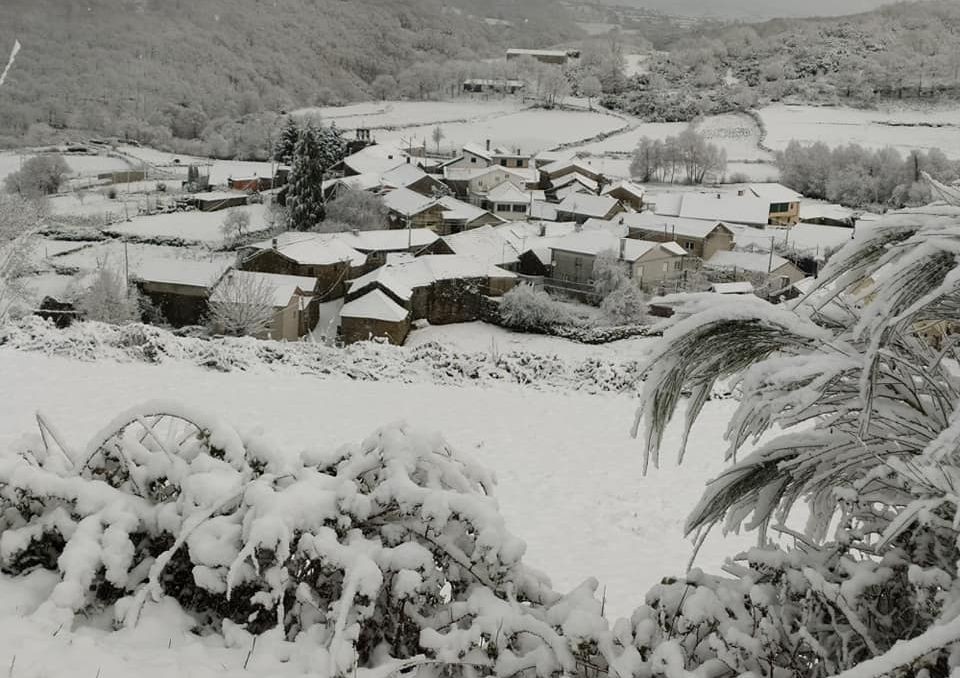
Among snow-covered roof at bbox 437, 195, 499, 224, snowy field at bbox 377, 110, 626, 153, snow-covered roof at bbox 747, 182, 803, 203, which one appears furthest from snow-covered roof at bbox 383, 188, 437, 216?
snowy field at bbox 377, 110, 626, 153

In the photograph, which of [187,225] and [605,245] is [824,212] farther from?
[187,225]

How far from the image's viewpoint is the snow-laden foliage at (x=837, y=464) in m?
1.71

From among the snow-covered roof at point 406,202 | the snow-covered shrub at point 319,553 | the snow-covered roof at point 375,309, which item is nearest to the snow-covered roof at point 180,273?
the snow-covered roof at point 375,309

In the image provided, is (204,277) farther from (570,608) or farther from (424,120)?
(424,120)

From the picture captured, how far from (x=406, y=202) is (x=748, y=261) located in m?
15.3

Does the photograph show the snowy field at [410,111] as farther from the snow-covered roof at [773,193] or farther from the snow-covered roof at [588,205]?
the snow-covered roof at [773,193]

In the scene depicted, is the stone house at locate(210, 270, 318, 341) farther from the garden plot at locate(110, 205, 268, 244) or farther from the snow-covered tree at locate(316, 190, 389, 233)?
the garden plot at locate(110, 205, 268, 244)

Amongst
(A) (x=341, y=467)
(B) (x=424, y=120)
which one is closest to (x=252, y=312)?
(A) (x=341, y=467)

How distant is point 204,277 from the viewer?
78.3 feet

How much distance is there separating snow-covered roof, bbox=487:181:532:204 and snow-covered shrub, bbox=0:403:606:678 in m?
38.7

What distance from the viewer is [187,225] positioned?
1478 inches

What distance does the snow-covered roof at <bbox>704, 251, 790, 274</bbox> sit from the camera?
31.1 metres

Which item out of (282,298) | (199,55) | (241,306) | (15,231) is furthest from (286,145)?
(199,55)

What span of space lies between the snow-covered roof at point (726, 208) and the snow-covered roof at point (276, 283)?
20.7 m
